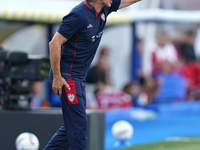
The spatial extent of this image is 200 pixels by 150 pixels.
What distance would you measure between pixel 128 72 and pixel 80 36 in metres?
9.61

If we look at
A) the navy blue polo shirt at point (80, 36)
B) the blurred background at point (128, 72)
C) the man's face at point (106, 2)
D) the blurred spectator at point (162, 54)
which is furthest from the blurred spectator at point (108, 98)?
the man's face at point (106, 2)

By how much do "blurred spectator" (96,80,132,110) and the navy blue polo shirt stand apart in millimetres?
7238

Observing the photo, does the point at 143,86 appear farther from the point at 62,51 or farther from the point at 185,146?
the point at 62,51

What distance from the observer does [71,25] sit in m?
4.68

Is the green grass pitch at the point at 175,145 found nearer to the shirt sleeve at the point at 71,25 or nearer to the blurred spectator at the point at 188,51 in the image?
the shirt sleeve at the point at 71,25

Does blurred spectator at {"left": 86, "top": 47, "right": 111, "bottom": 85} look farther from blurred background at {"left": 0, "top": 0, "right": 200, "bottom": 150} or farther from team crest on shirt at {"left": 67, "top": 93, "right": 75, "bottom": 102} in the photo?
team crest on shirt at {"left": 67, "top": 93, "right": 75, "bottom": 102}

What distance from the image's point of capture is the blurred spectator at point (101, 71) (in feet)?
40.9

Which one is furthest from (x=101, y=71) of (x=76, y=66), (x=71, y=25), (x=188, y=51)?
(x=71, y=25)

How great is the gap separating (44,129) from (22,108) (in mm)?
581

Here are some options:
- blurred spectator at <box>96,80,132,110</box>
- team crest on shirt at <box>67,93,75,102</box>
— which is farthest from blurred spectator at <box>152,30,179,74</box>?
team crest on shirt at <box>67,93,75,102</box>

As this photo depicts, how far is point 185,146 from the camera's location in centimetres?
816

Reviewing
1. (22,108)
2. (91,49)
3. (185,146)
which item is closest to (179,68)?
(185,146)

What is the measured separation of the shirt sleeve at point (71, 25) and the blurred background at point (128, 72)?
1.97m

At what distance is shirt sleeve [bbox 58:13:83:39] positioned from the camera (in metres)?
4.68
